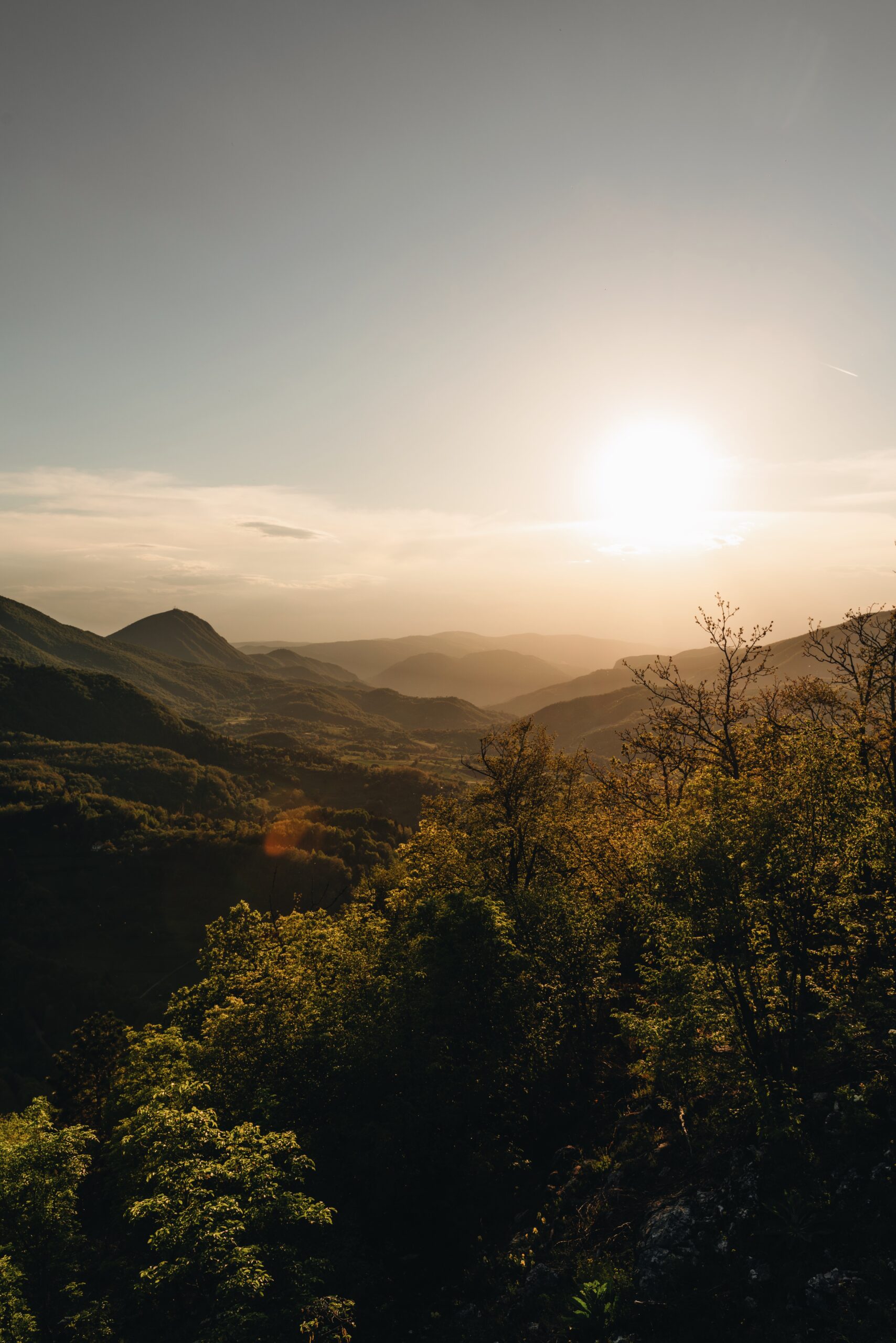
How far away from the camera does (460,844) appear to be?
44.2 m

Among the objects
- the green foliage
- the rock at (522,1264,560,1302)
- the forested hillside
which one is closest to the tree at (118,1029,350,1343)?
the forested hillside

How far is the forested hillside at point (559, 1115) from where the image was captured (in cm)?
1647

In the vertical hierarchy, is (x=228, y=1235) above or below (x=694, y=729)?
below

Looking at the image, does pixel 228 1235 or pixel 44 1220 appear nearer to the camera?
pixel 228 1235

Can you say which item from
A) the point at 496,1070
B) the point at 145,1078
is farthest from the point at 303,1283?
the point at 145,1078

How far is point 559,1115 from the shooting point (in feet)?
89.8

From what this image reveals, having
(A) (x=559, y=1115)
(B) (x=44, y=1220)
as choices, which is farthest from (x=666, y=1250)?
(B) (x=44, y=1220)

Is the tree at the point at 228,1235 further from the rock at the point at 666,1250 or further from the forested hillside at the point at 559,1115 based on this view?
the rock at the point at 666,1250

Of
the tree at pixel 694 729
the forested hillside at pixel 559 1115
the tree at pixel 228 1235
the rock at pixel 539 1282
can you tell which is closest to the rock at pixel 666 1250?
the forested hillside at pixel 559 1115

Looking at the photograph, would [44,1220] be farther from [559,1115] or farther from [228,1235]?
[559,1115]

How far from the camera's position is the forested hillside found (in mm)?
16469

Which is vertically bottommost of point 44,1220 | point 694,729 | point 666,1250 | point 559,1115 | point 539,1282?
point 44,1220

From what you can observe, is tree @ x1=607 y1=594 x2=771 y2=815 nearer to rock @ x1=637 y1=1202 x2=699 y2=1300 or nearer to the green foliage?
rock @ x1=637 y1=1202 x2=699 y2=1300

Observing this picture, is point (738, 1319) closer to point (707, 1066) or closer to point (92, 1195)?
point (707, 1066)
